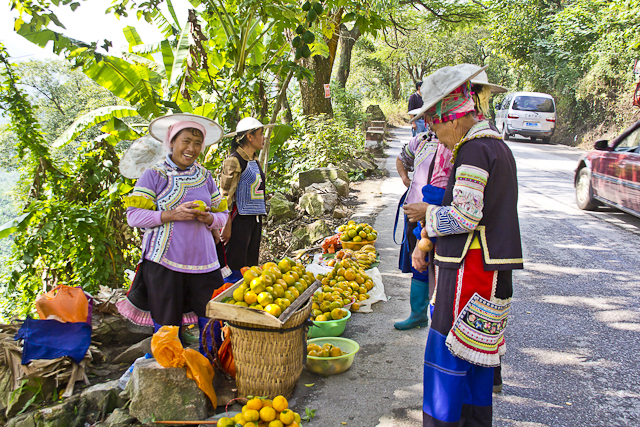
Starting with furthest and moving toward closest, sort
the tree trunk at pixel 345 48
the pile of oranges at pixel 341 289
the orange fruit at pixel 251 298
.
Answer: the tree trunk at pixel 345 48 < the pile of oranges at pixel 341 289 < the orange fruit at pixel 251 298

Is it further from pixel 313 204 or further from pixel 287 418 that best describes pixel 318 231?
pixel 287 418

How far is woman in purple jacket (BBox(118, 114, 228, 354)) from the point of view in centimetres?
288

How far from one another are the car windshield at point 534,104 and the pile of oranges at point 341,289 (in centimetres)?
1618

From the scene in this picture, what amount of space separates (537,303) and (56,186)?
5391 millimetres

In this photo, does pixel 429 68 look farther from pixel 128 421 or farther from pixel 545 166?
pixel 128 421

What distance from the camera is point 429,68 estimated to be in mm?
41562

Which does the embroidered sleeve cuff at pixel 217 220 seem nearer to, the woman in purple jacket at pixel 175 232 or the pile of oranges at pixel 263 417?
the woman in purple jacket at pixel 175 232

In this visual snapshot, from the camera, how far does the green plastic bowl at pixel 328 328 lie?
377 centimetres

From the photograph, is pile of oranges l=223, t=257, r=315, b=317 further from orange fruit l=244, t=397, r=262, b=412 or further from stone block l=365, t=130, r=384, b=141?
stone block l=365, t=130, r=384, b=141

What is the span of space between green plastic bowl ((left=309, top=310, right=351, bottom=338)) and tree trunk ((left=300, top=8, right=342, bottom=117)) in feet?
26.0

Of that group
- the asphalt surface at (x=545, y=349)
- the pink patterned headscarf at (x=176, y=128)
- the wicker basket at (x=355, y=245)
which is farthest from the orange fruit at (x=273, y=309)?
the wicker basket at (x=355, y=245)

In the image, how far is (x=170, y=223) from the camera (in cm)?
292

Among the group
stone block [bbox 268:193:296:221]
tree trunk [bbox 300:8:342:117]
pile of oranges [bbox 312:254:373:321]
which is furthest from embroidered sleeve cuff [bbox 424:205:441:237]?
tree trunk [bbox 300:8:342:117]

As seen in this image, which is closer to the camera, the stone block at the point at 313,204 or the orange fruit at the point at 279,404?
the orange fruit at the point at 279,404
